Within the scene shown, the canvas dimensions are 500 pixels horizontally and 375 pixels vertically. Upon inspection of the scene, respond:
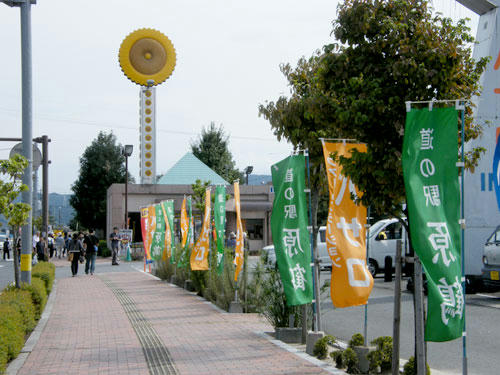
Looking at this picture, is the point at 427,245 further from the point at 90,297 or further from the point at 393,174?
the point at 90,297

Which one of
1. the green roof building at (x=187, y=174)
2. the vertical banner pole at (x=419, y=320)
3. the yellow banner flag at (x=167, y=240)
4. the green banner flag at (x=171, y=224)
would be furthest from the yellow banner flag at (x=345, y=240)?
the green roof building at (x=187, y=174)

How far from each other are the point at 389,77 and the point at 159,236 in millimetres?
16693

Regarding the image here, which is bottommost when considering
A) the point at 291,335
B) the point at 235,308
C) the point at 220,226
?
the point at 235,308

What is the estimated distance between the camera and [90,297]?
17.1 metres

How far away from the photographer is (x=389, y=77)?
279 inches

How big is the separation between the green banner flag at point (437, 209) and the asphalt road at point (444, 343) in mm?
3206

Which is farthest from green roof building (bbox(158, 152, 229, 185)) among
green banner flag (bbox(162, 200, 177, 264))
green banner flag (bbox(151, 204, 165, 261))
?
green banner flag (bbox(162, 200, 177, 264))

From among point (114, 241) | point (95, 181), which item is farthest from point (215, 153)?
point (114, 241)

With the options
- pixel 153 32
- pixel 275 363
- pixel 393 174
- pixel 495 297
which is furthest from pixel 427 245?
pixel 153 32

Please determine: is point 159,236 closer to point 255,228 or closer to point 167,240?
point 167,240

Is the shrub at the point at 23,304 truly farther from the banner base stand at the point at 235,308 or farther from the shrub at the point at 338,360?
the shrub at the point at 338,360

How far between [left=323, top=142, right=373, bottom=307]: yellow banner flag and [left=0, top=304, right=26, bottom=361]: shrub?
3850 mm

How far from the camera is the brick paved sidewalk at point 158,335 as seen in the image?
812cm

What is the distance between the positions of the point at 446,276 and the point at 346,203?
2.44 m
